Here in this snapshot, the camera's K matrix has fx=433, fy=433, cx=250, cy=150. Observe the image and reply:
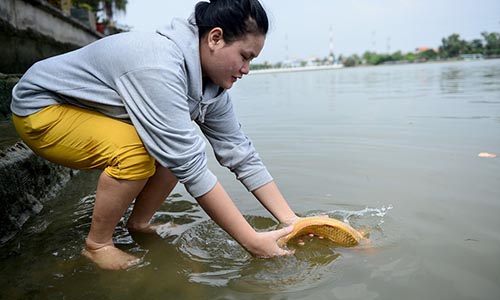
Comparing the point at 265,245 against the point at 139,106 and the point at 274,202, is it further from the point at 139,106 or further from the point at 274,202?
the point at 139,106

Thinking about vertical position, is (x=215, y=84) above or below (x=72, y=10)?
below

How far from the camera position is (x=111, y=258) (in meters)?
1.55

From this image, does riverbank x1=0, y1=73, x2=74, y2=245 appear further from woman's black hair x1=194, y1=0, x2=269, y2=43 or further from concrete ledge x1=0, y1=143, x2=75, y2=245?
→ woman's black hair x1=194, y1=0, x2=269, y2=43

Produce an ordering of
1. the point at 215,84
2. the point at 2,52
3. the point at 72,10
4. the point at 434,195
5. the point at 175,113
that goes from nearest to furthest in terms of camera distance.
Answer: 1. the point at 175,113
2. the point at 215,84
3. the point at 434,195
4. the point at 2,52
5. the point at 72,10

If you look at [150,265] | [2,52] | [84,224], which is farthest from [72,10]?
[150,265]

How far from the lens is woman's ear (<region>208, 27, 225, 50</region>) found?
1.46 metres

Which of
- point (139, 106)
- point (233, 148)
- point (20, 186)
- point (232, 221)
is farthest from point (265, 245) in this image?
point (20, 186)

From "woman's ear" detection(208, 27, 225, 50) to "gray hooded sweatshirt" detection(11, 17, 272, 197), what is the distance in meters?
0.05

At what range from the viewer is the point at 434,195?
2.21 m

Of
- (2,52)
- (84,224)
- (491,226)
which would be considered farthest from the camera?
(2,52)

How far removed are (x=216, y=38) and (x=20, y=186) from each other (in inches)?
46.2

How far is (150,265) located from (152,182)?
387 millimetres

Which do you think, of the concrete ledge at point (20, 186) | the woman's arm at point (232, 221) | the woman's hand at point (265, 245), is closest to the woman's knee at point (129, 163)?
the woman's arm at point (232, 221)

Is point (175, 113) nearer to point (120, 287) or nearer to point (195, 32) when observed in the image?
point (195, 32)
